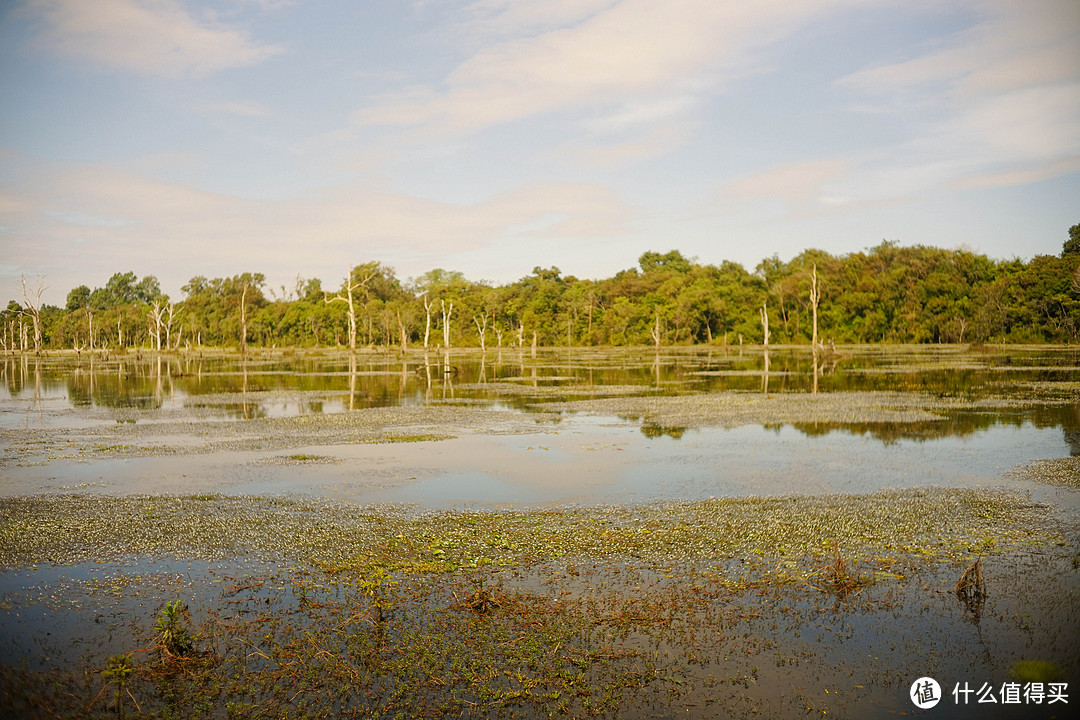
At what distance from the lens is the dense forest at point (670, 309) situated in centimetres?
8900

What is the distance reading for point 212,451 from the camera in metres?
19.3

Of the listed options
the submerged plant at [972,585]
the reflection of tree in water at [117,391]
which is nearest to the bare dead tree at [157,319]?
the reflection of tree in water at [117,391]

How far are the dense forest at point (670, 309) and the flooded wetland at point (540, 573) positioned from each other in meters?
62.6

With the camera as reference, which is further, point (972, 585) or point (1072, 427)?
point (1072, 427)

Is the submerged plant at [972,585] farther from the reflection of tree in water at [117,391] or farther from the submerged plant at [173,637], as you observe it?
the reflection of tree in water at [117,391]

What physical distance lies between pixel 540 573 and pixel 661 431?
42.9 feet

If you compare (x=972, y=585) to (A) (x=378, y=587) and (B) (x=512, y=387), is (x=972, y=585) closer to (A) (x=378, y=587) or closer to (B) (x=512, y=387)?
(A) (x=378, y=587)

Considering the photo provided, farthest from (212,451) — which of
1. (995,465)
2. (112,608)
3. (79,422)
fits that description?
(995,465)

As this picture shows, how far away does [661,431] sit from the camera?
2181cm

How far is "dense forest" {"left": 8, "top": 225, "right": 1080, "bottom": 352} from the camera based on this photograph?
89000 mm

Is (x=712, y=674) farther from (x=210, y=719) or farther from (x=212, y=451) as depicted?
(x=212, y=451)

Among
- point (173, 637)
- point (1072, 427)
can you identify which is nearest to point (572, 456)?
point (173, 637)

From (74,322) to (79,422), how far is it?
127602mm

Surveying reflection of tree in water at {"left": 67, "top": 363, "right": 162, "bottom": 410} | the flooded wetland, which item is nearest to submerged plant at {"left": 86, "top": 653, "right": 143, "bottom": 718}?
the flooded wetland
